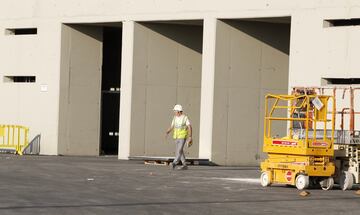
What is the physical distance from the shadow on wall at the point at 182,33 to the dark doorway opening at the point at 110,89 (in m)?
Result: 5.00

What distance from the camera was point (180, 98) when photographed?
36.8 metres

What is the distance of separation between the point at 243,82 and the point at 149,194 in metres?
15.6

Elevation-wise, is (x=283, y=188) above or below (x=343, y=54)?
below

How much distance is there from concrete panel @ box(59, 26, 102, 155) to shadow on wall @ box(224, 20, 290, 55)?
6875 millimetres

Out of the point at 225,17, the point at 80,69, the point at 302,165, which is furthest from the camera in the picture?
the point at 80,69

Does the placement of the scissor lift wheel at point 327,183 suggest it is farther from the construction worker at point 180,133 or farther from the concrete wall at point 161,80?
the concrete wall at point 161,80

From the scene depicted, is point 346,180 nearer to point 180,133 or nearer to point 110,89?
point 180,133

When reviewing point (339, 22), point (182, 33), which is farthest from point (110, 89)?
point (339, 22)

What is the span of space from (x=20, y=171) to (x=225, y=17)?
35.4 feet

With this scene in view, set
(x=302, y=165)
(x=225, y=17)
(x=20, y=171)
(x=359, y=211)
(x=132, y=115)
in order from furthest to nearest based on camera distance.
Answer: (x=132, y=115), (x=225, y=17), (x=20, y=171), (x=302, y=165), (x=359, y=211)

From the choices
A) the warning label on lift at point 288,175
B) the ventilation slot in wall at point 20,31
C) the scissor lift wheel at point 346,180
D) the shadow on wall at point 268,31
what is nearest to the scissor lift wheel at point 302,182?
the warning label on lift at point 288,175

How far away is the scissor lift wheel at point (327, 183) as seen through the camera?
22031mm

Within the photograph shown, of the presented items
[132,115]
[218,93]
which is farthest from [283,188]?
[132,115]

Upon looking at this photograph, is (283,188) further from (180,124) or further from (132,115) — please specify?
(132,115)
